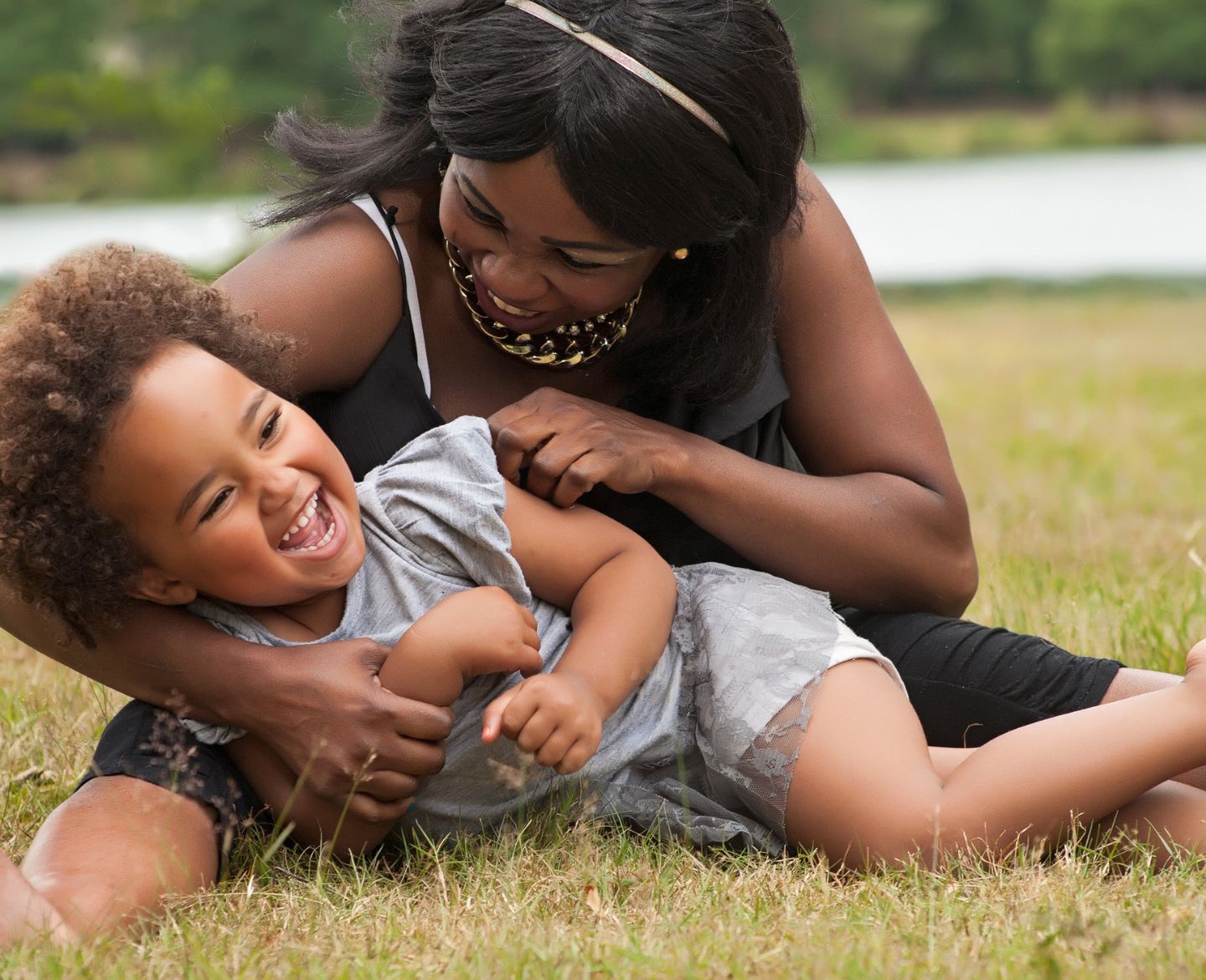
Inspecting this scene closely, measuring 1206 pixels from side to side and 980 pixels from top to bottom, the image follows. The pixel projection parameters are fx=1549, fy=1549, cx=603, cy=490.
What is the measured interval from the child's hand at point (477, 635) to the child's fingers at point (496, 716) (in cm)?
9

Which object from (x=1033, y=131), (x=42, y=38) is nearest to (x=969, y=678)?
(x=42, y=38)

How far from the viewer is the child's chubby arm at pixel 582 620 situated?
1.95 m

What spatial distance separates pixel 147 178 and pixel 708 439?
12.3 meters

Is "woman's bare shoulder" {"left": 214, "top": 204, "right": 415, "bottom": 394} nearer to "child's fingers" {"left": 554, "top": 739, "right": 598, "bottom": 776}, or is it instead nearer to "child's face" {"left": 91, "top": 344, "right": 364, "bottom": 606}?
Result: "child's face" {"left": 91, "top": 344, "right": 364, "bottom": 606}

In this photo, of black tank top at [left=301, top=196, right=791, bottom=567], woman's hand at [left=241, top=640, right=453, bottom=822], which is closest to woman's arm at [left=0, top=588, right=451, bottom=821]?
woman's hand at [left=241, top=640, right=453, bottom=822]

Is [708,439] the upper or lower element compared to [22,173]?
upper

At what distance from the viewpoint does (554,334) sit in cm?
246

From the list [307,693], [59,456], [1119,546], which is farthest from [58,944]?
[1119,546]

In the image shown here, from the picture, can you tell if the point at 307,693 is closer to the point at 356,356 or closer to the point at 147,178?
the point at 356,356

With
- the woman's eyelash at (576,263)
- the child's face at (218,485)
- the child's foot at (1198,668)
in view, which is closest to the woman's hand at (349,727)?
the child's face at (218,485)

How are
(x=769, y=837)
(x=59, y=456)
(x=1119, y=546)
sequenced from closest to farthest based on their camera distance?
(x=59, y=456) < (x=769, y=837) < (x=1119, y=546)

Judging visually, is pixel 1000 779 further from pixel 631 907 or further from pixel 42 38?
pixel 42 38

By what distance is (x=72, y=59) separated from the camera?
13359mm

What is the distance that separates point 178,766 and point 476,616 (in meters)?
0.44
